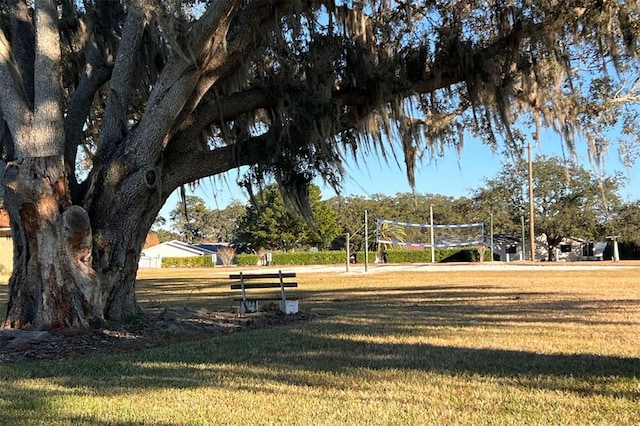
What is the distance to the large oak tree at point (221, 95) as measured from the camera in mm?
7414

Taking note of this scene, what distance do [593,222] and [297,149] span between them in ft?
172

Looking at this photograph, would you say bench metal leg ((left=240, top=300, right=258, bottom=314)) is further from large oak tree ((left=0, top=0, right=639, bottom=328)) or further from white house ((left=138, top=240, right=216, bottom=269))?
white house ((left=138, top=240, right=216, bottom=269))

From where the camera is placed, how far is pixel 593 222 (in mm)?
53750

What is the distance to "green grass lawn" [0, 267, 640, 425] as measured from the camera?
12.7 feet

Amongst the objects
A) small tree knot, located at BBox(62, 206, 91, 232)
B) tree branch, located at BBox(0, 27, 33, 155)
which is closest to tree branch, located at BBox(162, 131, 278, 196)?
small tree knot, located at BBox(62, 206, 91, 232)

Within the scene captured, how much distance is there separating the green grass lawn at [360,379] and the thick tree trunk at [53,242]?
1.45m

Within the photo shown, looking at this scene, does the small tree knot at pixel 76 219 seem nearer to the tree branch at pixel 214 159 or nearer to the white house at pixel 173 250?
the tree branch at pixel 214 159

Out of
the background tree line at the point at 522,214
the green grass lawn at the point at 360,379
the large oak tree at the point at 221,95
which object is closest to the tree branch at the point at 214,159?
the large oak tree at the point at 221,95

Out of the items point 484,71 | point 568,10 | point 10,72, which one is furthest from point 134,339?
point 568,10

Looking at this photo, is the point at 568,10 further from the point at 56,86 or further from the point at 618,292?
the point at 618,292

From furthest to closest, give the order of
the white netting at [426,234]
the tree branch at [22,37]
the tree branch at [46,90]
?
the white netting at [426,234] < the tree branch at [22,37] < the tree branch at [46,90]

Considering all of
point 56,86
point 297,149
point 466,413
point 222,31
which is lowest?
point 466,413

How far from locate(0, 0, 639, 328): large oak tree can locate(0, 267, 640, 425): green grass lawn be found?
6.65ft

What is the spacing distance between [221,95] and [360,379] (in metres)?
5.52
